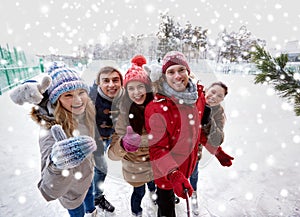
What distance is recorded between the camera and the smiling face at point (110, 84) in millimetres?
2102

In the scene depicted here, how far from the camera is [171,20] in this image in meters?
27.7

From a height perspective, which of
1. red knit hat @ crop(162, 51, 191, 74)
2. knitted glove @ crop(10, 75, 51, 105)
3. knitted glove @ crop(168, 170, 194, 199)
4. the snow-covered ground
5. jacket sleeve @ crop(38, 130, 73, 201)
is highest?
red knit hat @ crop(162, 51, 191, 74)

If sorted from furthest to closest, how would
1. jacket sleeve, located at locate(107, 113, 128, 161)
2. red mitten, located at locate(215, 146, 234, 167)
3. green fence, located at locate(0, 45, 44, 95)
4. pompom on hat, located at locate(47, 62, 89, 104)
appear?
1. green fence, located at locate(0, 45, 44, 95)
2. red mitten, located at locate(215, 146, 234, 167)
3. jacket sleeve, located at locate(107, 113, 128, 161)
4. pompom on hat, located at locate(47, 62, 89, 104)

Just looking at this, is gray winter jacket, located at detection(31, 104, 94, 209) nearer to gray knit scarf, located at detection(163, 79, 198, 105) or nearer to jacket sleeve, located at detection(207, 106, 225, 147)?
gray knit scarf, located at detection(163, 79, 198, 105)

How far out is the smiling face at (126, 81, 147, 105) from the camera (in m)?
1.95

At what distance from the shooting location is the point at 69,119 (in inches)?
66.5

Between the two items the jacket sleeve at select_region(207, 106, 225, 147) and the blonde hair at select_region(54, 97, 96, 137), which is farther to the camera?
the jacket sleeve at select_region(207, 106, 225, 147)

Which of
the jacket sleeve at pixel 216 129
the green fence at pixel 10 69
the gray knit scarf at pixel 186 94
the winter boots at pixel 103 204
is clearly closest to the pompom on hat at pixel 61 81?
the gray knit scarf at pixel 186 94

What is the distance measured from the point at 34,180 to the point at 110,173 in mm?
1137

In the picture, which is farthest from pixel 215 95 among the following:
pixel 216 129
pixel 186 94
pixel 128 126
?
pixel 128 126

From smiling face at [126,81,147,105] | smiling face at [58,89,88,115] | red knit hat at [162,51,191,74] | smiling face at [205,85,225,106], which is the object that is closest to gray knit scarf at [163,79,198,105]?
red knit hat at [162,51,191,74]

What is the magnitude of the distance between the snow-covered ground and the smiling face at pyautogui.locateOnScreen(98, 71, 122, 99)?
1.37m

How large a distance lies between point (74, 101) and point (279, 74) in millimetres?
1684

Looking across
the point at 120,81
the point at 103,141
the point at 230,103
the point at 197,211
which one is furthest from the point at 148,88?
the point at 230,103
